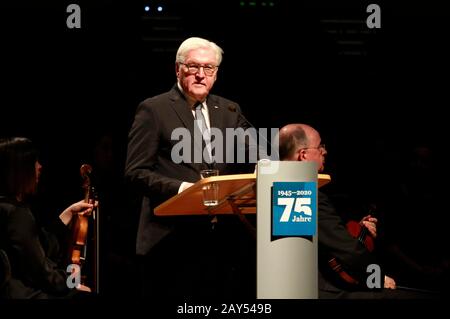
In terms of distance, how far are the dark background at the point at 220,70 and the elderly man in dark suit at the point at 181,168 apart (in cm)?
141

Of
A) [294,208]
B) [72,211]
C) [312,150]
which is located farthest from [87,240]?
[294,208]

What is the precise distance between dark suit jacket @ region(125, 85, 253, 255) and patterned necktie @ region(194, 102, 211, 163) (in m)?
0.03

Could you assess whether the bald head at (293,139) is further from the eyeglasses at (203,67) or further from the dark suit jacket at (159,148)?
the eyeglasses at (203,67)

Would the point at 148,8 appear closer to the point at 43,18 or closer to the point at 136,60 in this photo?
the point at 136,60

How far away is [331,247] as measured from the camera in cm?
374

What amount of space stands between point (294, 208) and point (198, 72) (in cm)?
113

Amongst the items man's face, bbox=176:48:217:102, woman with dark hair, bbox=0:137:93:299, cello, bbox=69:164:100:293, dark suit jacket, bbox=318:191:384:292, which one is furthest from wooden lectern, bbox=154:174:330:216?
cello, bbox=69:164:100:293

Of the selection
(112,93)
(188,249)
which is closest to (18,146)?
(188,249)

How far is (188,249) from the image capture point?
413 centimetres

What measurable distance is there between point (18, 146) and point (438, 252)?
3.16 metres

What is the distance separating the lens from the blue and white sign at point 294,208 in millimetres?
3215

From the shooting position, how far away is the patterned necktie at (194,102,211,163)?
4.13 m

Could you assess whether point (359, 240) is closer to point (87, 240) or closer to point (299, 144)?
point (299, 144)

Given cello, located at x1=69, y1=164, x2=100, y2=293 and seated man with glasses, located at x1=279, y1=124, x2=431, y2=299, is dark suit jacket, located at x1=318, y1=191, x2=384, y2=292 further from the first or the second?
cello, located at x1=69, y1=164, x2=100, y2=293
